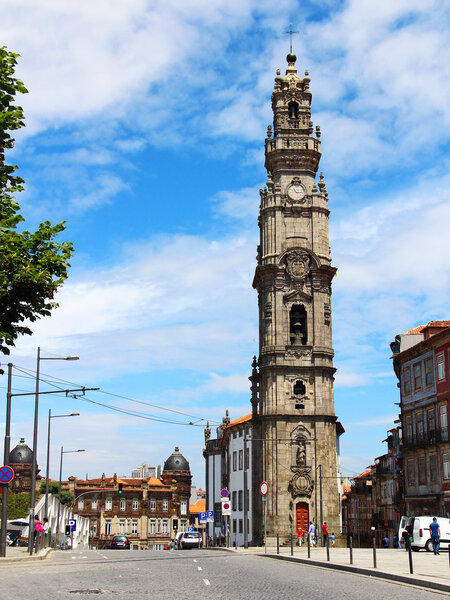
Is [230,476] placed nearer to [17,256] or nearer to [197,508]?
[197,508]

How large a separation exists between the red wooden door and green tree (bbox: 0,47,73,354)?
4482cm

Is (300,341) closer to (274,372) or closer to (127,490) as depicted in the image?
(274,372)

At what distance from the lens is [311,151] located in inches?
2579

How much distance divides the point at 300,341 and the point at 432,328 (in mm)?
11935

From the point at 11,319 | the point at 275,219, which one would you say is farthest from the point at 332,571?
the point at 275,219

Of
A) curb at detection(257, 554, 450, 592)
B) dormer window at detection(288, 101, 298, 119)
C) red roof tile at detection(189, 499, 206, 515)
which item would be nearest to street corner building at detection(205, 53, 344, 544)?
dormer window at detection(288, 101, 298, 119)

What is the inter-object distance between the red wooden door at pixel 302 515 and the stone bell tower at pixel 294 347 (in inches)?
2.9

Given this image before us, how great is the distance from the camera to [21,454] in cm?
12144

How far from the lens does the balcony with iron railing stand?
155 feet

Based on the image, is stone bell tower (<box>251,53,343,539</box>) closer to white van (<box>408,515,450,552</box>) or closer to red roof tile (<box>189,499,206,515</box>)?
white van (<box>408,515,450,552</box>)

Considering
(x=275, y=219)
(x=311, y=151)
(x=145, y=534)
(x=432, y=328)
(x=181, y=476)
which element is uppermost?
(x=311, y=151)

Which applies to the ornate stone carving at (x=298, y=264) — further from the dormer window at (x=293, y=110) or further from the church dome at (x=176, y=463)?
the church dome at (x=176, y=463)

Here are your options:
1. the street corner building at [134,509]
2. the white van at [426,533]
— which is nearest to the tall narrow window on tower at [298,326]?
the white van at [426,533]

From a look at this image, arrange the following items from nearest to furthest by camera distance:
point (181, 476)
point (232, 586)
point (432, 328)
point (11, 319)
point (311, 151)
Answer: point (11, 319) < point (232, 586) < point (432, 328) < point (311, 151) < point (181, 476)
